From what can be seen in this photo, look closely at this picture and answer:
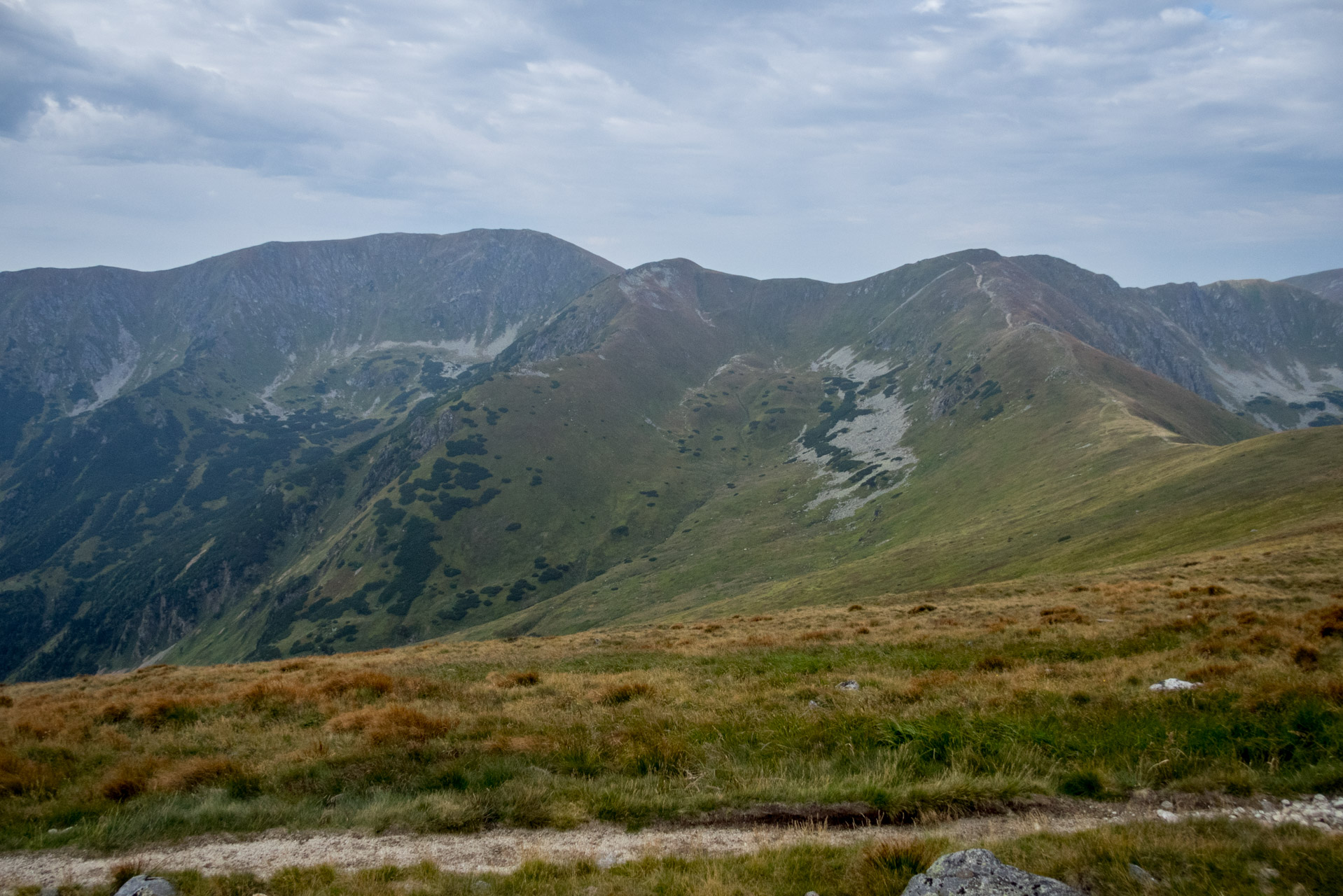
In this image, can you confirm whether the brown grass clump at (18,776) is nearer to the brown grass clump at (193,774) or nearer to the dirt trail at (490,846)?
the brown grass clump at (193,774)

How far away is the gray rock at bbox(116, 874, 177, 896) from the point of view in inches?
325

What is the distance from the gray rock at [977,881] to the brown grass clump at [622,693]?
35.4 feet

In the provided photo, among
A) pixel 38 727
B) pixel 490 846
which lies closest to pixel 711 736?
pixel 490 846

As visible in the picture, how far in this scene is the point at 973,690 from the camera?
567 inches

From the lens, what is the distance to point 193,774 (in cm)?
1238

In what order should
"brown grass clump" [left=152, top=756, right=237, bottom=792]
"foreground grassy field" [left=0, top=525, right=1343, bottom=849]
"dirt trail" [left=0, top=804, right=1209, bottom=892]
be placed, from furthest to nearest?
"brown grass clump" [left=152, top=756, right=237, bottom=792]
"foreground grassy field" [left=0, top=525, right=1343, bottom=849]
"dirt trail" [left=0, top=804, right=1209, bottom=892]

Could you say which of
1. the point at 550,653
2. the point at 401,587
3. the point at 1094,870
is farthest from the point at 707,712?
the point at 401,587

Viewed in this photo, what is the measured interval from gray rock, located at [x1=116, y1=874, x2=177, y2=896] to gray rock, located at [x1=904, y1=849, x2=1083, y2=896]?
9.62m

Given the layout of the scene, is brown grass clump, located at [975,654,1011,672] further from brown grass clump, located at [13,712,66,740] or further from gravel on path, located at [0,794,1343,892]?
brown grass clump, located at [13,712,66,740]

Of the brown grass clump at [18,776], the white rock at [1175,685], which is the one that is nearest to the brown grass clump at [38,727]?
the brown grass clump at [18,776]

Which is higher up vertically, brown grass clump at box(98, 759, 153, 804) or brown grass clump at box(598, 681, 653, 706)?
brown grass clump at box(98, 759, 153, 804)

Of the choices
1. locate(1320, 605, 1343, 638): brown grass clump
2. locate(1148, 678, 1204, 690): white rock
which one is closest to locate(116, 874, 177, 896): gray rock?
locate(1148, 678, 1204, 690): white rock

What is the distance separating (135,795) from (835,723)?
546 inches

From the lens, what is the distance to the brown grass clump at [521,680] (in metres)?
19.5
